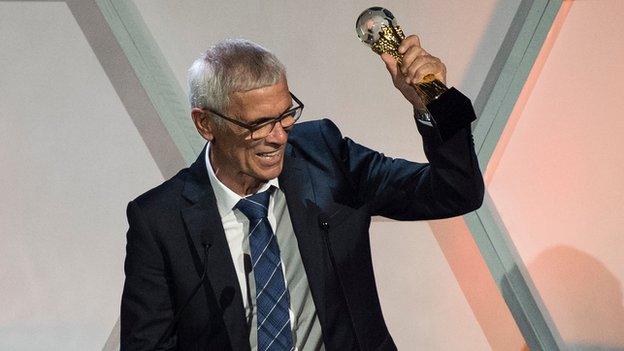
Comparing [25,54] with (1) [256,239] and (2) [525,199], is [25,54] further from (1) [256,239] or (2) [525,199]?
(2) [525,199]

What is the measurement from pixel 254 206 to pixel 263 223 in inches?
1.6

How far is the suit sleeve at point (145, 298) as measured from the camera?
2041mm

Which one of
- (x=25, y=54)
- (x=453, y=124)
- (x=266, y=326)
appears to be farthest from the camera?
(x=25, y=54)

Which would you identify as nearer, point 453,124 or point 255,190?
point 453,124

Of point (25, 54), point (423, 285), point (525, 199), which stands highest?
point (25, 54)

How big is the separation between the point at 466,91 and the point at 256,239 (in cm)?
119

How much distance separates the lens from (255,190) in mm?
2121

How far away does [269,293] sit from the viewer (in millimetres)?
2020

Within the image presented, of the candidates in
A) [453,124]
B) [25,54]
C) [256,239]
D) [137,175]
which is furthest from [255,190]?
[25,54]

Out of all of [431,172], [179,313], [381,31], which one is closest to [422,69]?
[381,31]

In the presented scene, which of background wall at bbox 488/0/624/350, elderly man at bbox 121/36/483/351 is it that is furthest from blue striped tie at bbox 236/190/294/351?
background wall at bbox 488/0/624/350

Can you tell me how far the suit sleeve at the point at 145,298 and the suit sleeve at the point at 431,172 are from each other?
442 millimetres

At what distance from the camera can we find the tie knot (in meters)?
2.08

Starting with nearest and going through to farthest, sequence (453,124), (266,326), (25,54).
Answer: (453,124) → (266,326) → (25,54)
